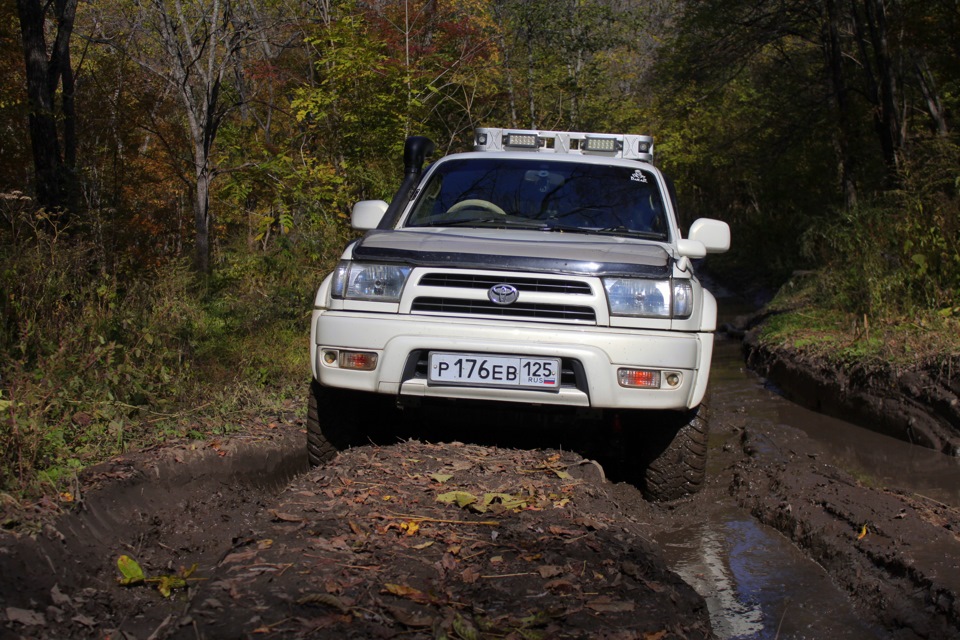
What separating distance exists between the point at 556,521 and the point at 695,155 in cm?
3248

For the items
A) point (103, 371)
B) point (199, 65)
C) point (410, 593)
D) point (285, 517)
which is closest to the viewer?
point (410, 593)

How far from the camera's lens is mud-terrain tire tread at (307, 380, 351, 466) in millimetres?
5145

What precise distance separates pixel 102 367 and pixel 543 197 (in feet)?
9.56

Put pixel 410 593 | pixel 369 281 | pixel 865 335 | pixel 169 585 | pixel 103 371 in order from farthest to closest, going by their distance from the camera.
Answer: pixel 865 335, pixel 103 371, pixel 369 281, pixel 169 585, pixel 410 593

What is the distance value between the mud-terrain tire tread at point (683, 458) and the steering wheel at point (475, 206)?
1.71 metres

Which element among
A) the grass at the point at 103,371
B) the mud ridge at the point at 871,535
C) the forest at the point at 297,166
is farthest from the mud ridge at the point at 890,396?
the grass at the point at 103,371

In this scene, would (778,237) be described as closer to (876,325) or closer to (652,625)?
(876,325)

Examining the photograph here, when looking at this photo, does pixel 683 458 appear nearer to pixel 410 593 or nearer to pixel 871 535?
pixel 871 535

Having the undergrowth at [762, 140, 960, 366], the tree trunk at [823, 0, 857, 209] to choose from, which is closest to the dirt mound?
the undergrowth at [762, 140, 960, 366]

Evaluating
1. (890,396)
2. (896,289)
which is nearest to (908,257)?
(896,289)

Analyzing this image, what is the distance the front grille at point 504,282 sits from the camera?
4617mm

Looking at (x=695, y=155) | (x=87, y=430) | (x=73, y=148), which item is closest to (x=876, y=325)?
(x=87, y=430)

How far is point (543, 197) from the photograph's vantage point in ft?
19.2

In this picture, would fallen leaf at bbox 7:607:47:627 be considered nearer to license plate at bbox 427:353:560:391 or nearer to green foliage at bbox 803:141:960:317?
license plate at bbox 427:353:560:391
